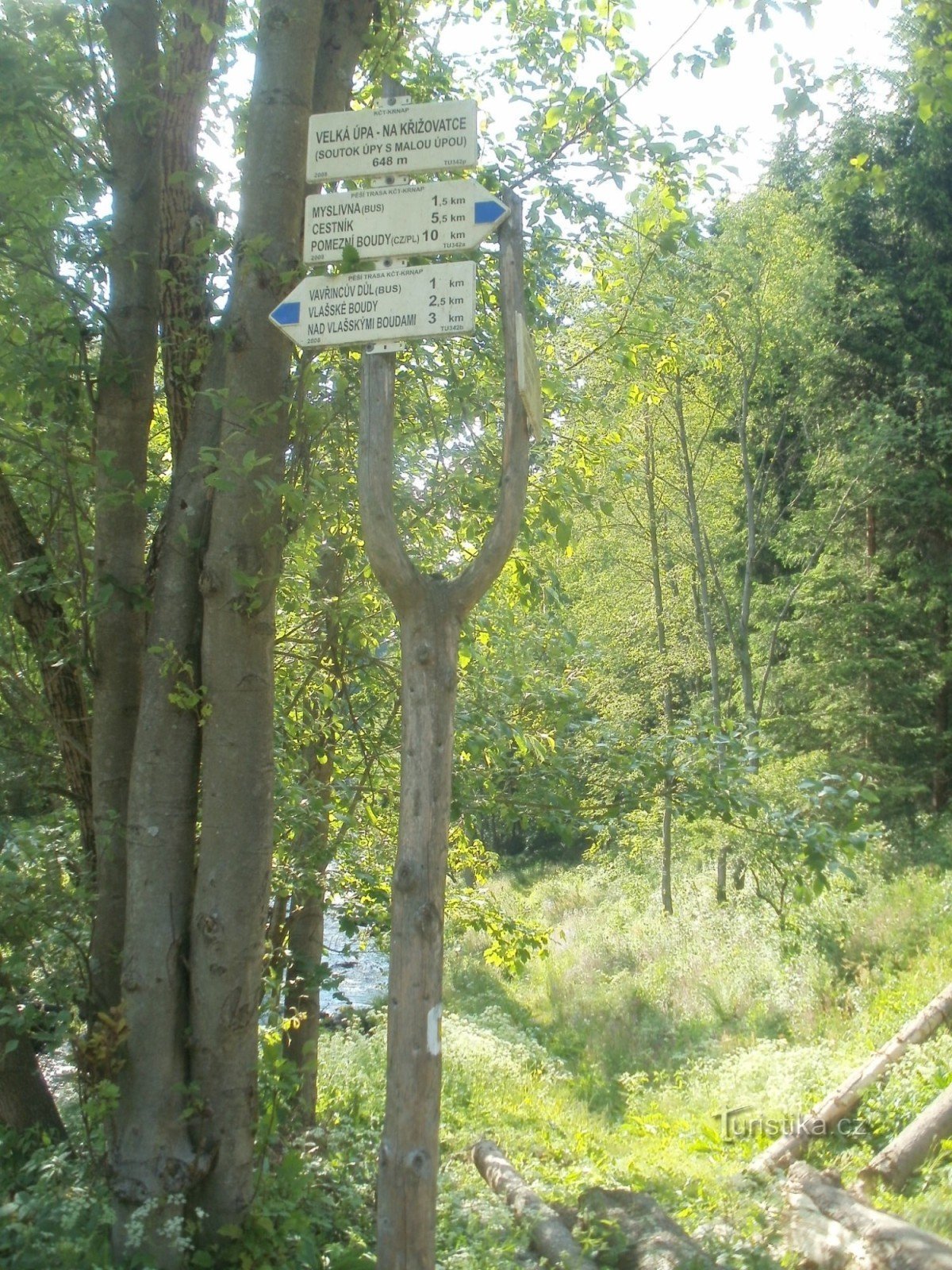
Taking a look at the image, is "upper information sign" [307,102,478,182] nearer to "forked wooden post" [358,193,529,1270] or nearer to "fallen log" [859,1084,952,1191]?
"forked wooden post" [358,193,529,1270]

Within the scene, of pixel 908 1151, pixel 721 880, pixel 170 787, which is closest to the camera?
pixel 170 787

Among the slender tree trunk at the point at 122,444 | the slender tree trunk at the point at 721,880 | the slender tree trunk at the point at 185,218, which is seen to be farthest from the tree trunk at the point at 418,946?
the slender tree trunk at the point at 721,880

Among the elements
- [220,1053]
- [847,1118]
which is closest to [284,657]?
[220,1053]

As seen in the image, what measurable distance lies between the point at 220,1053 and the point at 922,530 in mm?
19300

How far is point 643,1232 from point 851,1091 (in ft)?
12.3

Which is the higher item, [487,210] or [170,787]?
[487,210]

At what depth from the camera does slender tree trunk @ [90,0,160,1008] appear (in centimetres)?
509

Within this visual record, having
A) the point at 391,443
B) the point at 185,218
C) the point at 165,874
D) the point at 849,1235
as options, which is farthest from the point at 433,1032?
the point at 849,1235

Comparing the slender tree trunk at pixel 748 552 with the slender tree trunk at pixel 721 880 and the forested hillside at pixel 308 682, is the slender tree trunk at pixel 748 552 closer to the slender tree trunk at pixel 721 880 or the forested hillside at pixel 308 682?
the slender tree trunk at pixel 721 880

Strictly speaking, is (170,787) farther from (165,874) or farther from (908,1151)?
(908,1151)

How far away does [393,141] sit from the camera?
4.04 metres

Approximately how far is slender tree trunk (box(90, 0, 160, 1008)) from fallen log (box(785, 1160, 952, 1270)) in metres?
4.27

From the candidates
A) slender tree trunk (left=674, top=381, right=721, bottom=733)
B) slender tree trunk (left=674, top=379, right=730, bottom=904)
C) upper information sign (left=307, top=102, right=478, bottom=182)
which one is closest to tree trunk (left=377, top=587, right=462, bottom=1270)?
upper information sign (left=307, top=102, right=478, bottom=182)

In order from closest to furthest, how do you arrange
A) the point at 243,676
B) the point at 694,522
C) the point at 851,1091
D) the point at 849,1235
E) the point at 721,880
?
1. the point at 243,676
2. the point at 849,1235
3. the point at 851,1091
4. the point at 721,880
5. the point at 694,522
